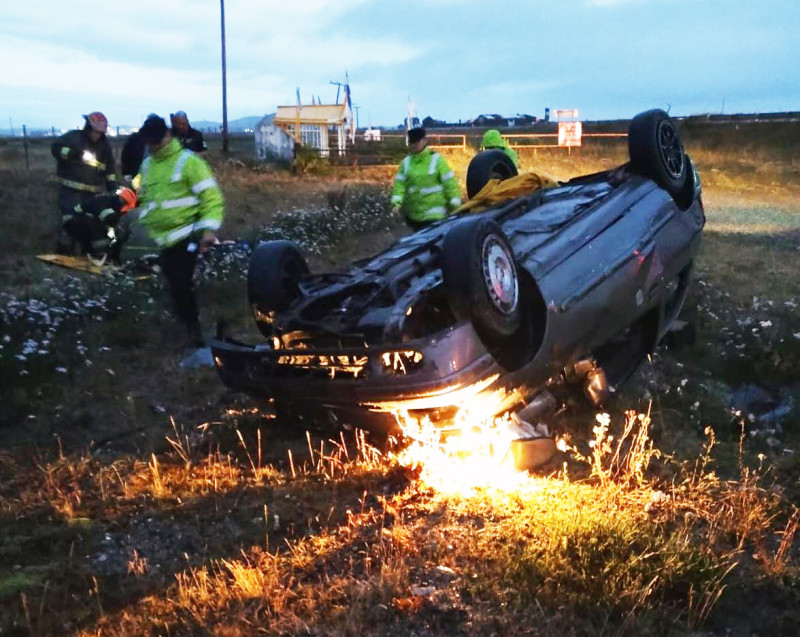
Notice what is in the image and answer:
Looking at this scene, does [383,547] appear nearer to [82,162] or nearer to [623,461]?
[623,461]

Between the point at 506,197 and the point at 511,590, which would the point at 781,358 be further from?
the point at 511,590

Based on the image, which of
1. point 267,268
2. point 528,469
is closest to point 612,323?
point 528,469

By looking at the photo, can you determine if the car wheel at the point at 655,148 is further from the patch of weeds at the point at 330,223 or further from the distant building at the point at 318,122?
the distant building at the point at 318,122

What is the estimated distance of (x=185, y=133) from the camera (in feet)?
33.2

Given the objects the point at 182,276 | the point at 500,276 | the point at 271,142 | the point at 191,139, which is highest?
the point at 271,142

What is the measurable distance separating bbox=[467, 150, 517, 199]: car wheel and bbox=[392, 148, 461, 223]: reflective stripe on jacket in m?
0.60

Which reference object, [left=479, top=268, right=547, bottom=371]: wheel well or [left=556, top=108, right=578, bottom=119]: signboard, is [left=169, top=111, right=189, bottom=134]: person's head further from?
[left=556, top=108, right=578, bottom=119]: signboard

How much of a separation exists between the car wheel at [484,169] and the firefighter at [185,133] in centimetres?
484

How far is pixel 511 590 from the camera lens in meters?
2.68

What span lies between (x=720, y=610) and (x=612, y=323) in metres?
1.99

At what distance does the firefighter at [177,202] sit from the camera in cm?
549

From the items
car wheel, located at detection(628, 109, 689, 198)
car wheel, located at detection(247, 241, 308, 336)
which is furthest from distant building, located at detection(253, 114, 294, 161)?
car wheel, located at detection(247, 241, 308, 336)

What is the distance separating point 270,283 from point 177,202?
1762 millimetres

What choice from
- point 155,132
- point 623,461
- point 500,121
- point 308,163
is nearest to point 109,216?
point 155,132
